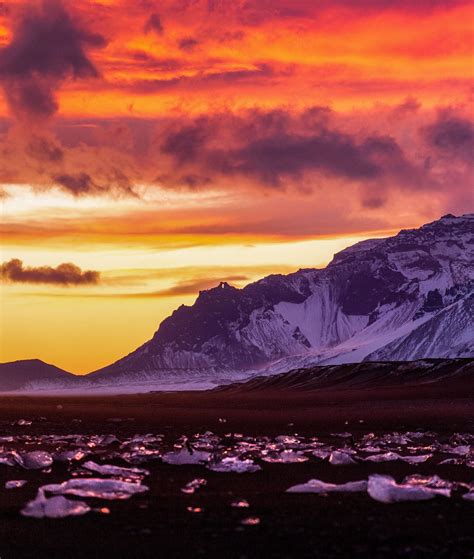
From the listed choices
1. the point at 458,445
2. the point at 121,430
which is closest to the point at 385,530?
the point at 458,445

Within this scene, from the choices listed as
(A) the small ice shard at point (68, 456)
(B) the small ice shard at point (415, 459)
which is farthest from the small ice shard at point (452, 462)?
(A) the small ice shard at point (68, 456)

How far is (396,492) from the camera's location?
52.2 feet

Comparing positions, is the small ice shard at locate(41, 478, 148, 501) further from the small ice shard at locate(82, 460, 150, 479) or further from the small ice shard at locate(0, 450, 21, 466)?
the small ice shard at locate(0, 450, 21, 466)

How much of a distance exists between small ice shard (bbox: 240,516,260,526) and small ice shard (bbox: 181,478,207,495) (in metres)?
2.85

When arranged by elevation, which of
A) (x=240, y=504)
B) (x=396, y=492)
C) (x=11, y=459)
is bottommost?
(x=396, y=492)

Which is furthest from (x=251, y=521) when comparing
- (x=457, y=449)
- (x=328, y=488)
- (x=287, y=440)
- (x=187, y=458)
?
(x=287, y=440)

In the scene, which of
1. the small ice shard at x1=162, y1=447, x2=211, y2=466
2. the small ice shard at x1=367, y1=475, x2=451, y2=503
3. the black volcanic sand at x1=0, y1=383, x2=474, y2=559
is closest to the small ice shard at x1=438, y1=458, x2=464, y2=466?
the black volcanic sand at x1=0, y1=383, x2=474, y2=559

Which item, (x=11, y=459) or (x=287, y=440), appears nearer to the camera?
(x=11, y=459)

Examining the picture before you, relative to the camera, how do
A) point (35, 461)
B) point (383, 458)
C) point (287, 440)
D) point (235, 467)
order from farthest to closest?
point (287, 440), point (383, 458), point (35, 461), point (235, 467)

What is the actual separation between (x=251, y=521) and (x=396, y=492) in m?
2.88

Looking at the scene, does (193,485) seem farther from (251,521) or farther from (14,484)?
(251,521)

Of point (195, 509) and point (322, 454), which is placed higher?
point (195, 509)

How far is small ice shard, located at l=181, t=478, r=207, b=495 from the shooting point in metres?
17.3

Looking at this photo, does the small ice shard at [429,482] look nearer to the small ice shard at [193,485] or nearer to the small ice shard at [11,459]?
the small ice shard at [193,485]
